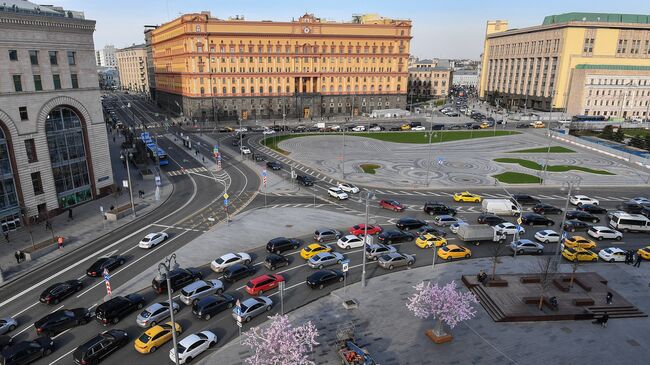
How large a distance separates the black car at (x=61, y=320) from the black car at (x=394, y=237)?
93.6 ft

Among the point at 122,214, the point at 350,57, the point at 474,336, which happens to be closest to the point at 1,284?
the point at 122,214

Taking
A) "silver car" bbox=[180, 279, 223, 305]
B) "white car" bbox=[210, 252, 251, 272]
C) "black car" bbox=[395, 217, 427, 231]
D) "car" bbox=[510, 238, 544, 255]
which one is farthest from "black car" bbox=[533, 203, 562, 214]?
"silver car" bbox=[180, 279, 223, 305]

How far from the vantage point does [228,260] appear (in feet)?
127

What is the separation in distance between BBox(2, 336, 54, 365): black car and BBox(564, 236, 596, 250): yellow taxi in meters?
48.7

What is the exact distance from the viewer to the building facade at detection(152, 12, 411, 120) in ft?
414

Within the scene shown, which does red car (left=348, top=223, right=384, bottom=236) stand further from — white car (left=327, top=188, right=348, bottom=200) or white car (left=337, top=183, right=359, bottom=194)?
white car (left=337, top=183, right=359, bottom=194)

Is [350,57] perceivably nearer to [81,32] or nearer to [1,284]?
[81,32]

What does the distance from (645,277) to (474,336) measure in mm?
22166

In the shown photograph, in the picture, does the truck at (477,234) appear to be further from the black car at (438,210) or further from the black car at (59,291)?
the black car at (59,291)

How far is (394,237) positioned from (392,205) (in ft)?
37.0

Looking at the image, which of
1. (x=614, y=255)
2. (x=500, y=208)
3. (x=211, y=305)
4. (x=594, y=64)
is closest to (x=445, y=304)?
(x=211, y=305)

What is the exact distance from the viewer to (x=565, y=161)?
282 feet

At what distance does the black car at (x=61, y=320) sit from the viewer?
29031 millimetres

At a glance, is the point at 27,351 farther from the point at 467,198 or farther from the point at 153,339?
the point at 467,198
